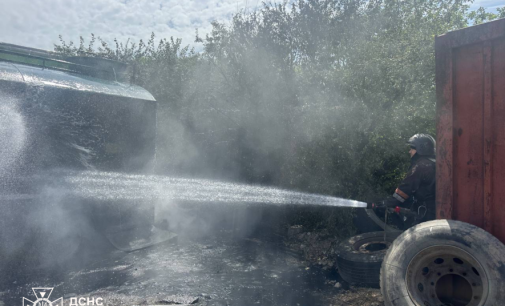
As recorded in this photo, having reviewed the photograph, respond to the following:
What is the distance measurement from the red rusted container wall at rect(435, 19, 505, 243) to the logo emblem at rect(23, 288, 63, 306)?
5076 mm

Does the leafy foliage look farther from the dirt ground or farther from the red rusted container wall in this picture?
the red rusted container wall

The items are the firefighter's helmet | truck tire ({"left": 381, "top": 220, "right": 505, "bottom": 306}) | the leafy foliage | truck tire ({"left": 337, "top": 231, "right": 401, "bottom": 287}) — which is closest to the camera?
truck tire ({"left": 381, "top": 220, "right": 505, "bottom": 306})

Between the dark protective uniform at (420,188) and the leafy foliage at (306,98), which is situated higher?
the leafy foliage at (306,98)

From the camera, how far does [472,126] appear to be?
3424 mm

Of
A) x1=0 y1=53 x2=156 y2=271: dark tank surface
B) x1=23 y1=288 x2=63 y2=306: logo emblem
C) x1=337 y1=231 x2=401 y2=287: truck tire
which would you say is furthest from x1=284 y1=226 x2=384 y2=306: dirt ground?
x1=23 y1=288 x2=63 y2=306: logo emblem

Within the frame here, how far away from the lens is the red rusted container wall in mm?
3240

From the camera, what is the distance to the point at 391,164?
6680 mm

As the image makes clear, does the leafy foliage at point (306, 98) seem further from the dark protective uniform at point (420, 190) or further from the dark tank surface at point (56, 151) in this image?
the dark tank surface at point (56, 151)

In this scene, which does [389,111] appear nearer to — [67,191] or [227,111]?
[227,111]

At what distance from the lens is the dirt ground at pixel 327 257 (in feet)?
14.8

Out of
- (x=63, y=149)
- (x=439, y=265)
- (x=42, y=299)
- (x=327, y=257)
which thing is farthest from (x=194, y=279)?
(x=439, y=265)

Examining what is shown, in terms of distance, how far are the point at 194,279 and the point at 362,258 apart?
2633 millimetres

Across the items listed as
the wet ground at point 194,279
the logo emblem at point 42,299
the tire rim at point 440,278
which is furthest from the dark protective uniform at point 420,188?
the logo emblem at point 42,299

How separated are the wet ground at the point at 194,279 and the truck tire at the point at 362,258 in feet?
1.19
